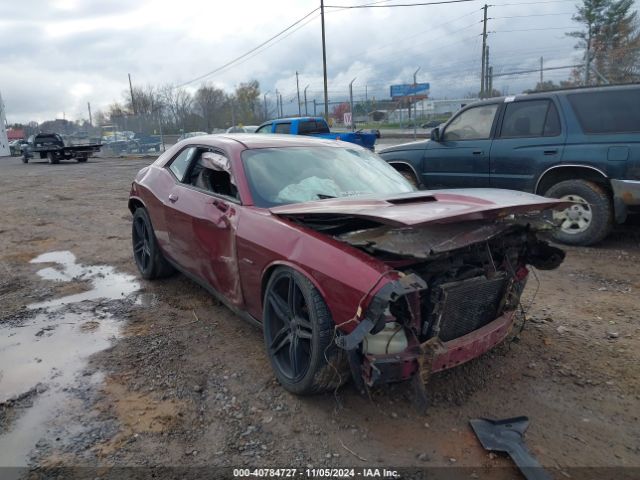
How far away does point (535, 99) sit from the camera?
6441 mm

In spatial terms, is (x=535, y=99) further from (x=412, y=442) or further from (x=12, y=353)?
(x=12, y=353)

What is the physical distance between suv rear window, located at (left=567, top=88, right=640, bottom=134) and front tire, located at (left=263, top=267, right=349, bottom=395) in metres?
4.75

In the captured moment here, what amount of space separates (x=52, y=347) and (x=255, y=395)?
1810 millimetres

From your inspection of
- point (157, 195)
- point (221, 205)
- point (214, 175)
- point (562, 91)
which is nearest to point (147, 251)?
point (157, 195)

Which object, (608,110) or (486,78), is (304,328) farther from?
(486,78)

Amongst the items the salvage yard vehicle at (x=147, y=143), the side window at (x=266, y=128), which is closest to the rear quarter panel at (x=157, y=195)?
the side window at (x=266, y=128)

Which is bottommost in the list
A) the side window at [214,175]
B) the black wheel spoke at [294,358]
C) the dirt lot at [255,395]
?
the dirt lot at [255,395]

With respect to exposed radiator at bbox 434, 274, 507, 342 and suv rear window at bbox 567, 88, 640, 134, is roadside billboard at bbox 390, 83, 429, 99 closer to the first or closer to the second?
suv rear window at bbox 567, 88, 640, 134

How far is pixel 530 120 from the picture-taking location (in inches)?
254

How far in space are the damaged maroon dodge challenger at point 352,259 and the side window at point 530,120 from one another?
3.17 m

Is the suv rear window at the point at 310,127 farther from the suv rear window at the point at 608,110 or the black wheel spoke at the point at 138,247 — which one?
the black wheel spoke at the point at 138,247

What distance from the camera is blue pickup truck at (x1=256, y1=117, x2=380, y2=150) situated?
1388 cm

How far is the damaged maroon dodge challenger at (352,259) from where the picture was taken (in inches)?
98.9

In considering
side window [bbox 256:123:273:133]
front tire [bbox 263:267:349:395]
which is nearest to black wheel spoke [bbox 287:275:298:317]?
front tire [bbox 263:267:349:395]
